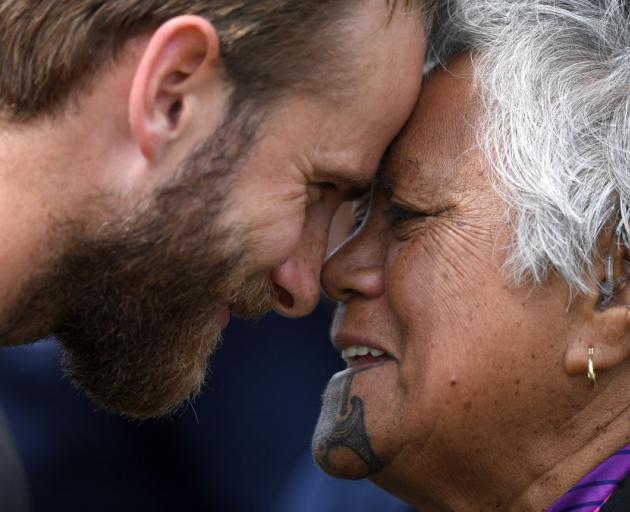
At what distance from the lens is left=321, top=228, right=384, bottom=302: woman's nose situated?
2830 mm

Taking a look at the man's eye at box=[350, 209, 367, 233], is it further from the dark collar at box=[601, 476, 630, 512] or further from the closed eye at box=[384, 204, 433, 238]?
the dark collar at box=[601, 476, 630, 512]

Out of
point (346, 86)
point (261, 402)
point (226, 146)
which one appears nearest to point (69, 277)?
point (226, 146)

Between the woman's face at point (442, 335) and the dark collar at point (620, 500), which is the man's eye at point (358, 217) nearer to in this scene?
the woman's face at point (442, 335)

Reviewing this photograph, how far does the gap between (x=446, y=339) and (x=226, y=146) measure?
0.70m

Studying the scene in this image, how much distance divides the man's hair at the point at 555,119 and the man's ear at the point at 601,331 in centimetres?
4

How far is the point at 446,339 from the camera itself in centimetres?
261

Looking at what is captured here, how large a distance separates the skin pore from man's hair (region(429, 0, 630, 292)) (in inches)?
2.0

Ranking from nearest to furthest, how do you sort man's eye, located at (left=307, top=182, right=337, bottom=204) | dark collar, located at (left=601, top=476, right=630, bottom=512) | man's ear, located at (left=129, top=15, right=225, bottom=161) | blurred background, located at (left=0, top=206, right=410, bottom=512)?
man's ear, located at (left=129, top=15, right=225, bottom=161) < dark collar, located at (left=601, top=476, right=630, bottom=512) < man's eye, located at (left=307, top=182, right=337, bottom=204) < blurred background, located at (left=0, top=206, right=410, bottom=512)

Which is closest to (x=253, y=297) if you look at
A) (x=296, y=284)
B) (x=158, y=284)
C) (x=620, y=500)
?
(x=296, y=284)

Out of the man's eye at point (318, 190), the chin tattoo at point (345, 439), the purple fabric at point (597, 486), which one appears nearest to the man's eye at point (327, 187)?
the man's eye at point (318, 190)

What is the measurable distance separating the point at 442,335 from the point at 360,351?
290mm

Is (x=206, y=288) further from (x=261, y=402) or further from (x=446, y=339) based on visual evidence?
(x=261, y=402)

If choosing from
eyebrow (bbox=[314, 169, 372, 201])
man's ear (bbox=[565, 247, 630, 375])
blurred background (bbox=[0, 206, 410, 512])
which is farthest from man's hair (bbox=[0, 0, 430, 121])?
blurred background (bbox=[0, 206, 410, 512])

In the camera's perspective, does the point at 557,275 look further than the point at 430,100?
No
